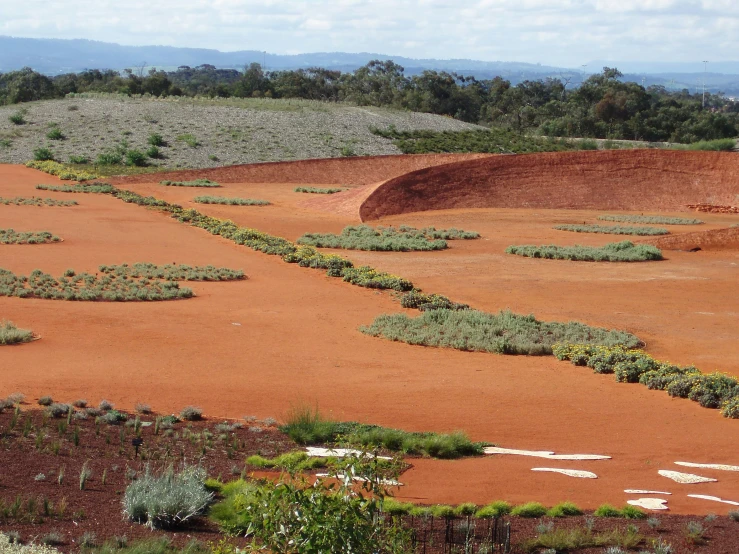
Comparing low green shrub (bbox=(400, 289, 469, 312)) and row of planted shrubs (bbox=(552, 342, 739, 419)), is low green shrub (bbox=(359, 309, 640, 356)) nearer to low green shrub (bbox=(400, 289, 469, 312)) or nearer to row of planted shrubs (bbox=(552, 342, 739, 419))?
row of planted shrubs (bbox=(552, 342, 739, 419))

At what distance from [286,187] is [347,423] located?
125ft

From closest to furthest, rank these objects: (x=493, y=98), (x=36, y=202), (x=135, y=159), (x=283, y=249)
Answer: (x=283, y=249) → (x=36, y=202) → (x=135, y=159) → (x=493, y=98)

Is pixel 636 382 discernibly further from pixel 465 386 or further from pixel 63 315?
pixel 63 315

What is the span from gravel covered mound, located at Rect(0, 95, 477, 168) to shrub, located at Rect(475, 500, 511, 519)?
46385mm

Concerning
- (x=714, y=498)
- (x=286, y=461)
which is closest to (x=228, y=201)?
(x=286, y=461)

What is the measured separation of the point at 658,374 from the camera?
13.4 meters

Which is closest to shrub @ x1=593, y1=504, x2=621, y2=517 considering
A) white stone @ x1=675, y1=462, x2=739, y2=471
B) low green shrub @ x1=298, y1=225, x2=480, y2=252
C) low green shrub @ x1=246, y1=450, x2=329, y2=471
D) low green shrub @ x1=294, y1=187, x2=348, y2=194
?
white stone @ x1=675, y1=462, x2=739, y2=471

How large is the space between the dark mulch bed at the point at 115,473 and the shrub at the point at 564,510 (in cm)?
9

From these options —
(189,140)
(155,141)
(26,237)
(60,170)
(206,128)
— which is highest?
(206,128)

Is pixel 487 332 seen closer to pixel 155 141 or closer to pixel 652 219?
pixel 652 219

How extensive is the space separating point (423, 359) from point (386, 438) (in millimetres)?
5238

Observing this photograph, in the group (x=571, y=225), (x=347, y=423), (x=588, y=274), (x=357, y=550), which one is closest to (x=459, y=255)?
(x=588, y=274)

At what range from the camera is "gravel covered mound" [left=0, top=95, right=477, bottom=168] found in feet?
179

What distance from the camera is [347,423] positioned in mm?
10250
